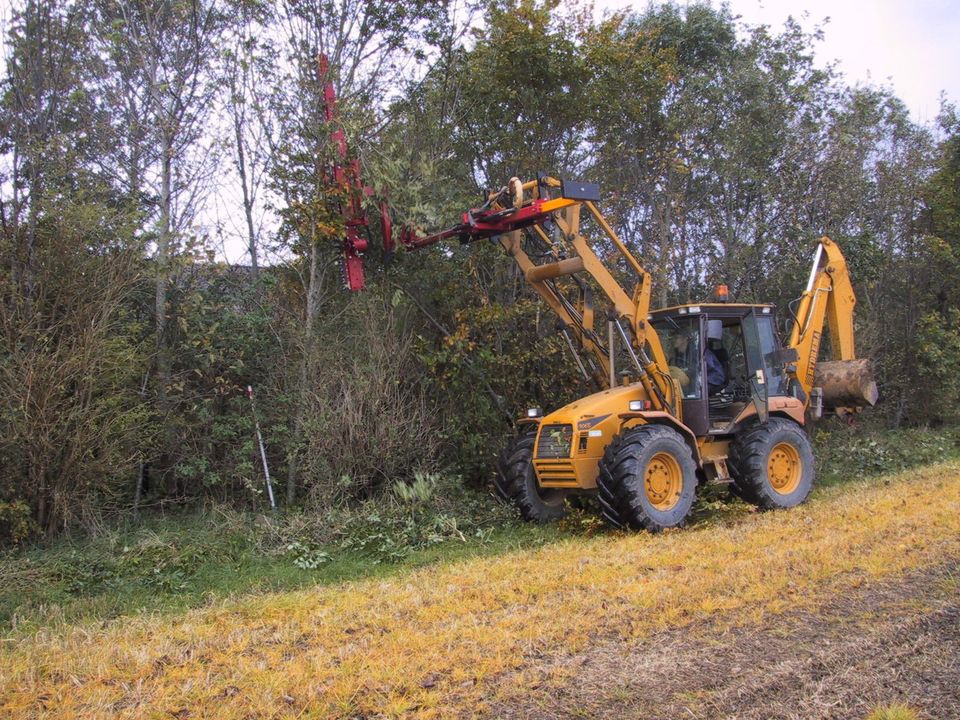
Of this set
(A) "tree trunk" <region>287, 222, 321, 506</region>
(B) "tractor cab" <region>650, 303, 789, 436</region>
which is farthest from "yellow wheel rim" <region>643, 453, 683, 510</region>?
(A) "tree trunk" <region>287, 222, 321, 506</region>

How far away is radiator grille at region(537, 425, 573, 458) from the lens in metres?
9.09

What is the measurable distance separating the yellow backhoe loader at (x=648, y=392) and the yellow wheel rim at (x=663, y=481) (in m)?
0.01

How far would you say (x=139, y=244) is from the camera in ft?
31.4

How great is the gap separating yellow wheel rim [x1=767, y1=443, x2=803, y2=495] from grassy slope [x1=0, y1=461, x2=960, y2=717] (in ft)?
6.49

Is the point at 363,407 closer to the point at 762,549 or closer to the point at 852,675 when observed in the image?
the point at 762,549

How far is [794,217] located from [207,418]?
1259 centimetres

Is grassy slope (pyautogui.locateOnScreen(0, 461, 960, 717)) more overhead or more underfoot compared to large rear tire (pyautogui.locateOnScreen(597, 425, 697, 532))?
more underfoot

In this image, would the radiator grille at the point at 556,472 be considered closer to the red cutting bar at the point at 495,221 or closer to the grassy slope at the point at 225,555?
the grassy slope at the point at 225,555

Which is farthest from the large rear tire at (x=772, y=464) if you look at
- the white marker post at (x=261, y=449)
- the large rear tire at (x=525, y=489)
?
the white marker post at (x=261, y=449)

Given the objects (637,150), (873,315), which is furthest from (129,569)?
(873,315)

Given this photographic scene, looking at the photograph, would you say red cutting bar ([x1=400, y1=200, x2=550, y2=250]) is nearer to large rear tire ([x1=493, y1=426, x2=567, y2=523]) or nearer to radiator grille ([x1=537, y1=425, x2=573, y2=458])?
radiator grille ([x1=537, y1=425, x2=573, y2=458])

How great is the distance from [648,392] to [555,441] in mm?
1288

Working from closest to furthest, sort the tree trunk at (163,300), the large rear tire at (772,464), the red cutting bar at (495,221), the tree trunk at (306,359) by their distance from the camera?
the red cutting bar at (495,221)
the large rear tire at (772,464)
the tree trunk at (163,300)
the tree trunk at (306,359)

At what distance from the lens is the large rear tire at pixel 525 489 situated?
969 centimetres
